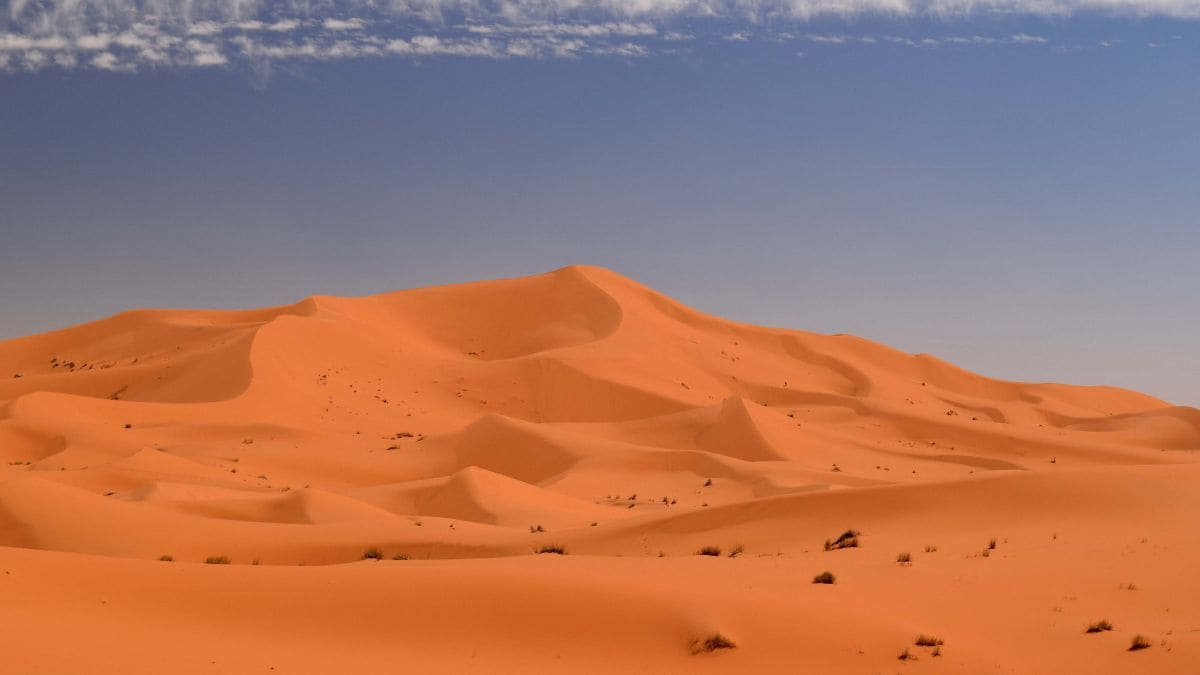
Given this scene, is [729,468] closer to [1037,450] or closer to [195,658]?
[1037,450]

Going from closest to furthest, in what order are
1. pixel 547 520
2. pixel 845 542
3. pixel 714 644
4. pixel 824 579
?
pixel 714 644
pixel 824 579
pixel 845 542
pixel 547 520

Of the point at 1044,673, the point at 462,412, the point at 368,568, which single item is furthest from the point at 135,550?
the point at 462,412

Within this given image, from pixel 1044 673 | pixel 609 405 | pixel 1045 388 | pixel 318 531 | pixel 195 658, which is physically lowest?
pixel 1045 388

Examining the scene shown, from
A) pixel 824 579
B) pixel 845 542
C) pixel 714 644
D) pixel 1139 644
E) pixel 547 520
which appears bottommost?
pixel 547 520

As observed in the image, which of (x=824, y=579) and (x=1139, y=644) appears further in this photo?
(x=824, y=579)

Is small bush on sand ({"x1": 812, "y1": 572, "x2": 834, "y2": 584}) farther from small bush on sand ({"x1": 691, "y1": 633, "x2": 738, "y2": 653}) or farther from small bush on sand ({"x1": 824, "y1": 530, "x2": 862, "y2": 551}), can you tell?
small bush on sand ({"x1": 824, "y1": 530, "x2": 862, "y2": 551})

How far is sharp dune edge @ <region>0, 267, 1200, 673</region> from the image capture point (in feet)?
31.6

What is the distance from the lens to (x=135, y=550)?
16.9 meters

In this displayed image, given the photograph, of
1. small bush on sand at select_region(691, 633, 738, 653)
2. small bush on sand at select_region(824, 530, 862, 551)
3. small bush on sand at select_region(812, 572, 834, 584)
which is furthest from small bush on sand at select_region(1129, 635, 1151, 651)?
small bush on sand at select_region(824, 530, 862, 551)

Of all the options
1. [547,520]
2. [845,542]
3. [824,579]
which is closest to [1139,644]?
[824,579]

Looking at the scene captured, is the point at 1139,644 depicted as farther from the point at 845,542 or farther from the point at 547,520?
the point at 547,520

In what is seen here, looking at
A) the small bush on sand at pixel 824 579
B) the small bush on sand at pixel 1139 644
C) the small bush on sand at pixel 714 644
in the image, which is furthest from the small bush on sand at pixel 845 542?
the small bush on sand at pixel 714 644

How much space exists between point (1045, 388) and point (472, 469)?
175 feet

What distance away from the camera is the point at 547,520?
76.6ft
